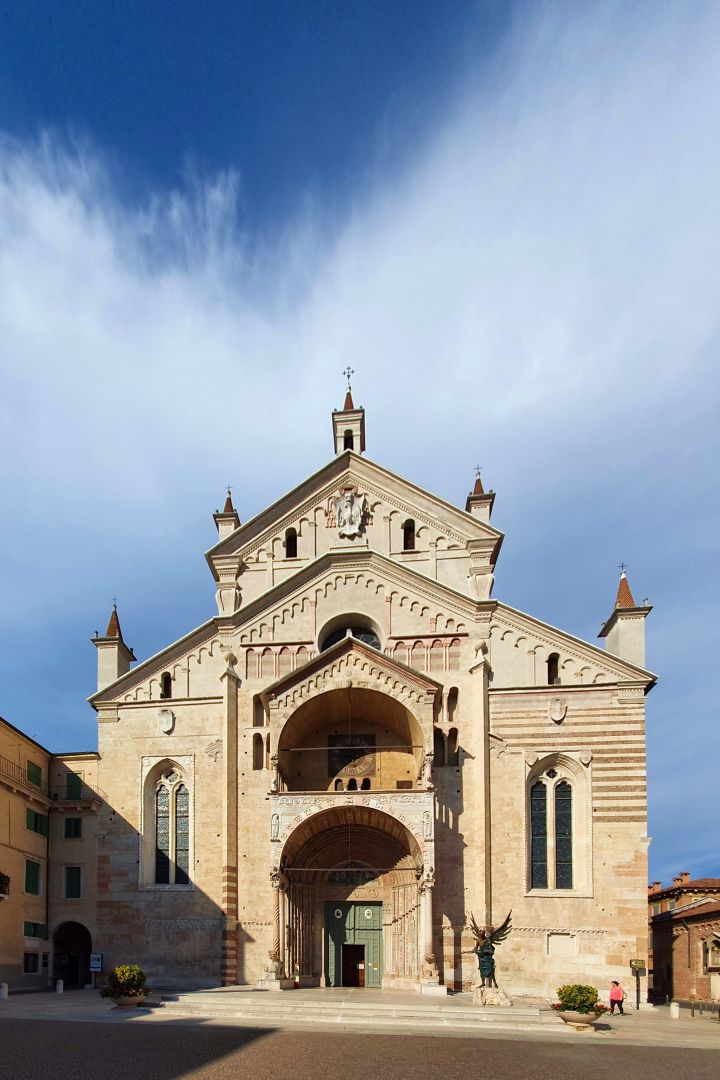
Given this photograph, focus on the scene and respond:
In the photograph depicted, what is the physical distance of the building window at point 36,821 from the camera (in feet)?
102

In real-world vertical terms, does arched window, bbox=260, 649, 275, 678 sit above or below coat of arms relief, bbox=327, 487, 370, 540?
below

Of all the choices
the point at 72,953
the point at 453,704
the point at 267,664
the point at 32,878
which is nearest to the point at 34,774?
the point at 32,878

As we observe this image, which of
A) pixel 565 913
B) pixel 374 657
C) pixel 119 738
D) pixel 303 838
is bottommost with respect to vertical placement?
pixel 565 913

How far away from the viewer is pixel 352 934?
30016 mm

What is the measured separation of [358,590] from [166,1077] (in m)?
20.0

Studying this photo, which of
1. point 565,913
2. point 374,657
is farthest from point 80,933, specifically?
point 565,913

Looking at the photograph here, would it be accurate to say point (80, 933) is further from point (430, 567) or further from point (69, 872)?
point (430, 567)

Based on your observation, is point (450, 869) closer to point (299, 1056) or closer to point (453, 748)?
point (453, 748)

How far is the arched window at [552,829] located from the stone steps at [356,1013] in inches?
222

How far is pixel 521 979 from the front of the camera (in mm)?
27359

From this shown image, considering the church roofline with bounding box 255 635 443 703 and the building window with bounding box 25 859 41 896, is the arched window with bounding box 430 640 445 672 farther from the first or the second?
the building window with bounding box 25 859 41 896

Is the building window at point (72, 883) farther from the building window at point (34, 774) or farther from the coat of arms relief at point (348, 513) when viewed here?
the coat of arms relief at point (348, 513)

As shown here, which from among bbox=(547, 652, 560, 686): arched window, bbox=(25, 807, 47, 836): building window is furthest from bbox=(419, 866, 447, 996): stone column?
bbox=(25, 807, 47, 836): building window

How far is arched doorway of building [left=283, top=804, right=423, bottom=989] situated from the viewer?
28.7m
